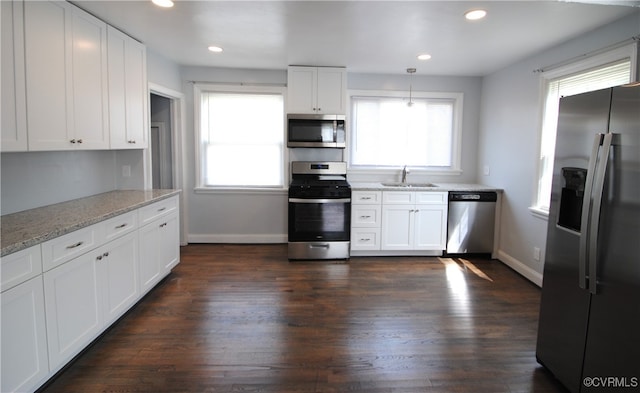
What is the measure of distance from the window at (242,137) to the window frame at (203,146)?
1 cm

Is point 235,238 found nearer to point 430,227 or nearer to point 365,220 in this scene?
point 365,220

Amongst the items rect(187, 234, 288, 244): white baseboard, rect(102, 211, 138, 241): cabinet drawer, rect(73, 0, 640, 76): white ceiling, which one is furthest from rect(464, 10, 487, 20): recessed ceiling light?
rect(187, 234, 288, 244): white baseboard

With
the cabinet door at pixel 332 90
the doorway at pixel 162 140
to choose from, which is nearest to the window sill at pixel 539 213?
the cabinet door at pixel 332 90

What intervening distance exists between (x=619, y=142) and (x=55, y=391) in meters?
3.20

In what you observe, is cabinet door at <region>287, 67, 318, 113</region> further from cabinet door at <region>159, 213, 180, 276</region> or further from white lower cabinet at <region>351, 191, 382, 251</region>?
cabinet door at <region>159, 213, 180, 276</region>

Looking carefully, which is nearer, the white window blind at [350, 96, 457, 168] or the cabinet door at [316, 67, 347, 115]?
the cabinet door at [316, 67, 347, 115]

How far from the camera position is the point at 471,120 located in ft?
16.3

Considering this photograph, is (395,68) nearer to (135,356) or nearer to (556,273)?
(556,273)

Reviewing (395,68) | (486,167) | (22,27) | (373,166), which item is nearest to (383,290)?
(373,166)

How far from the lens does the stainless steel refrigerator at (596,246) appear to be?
1618 mm

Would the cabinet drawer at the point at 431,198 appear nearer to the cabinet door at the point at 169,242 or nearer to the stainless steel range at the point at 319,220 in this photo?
the stainless steel range at the point at 319,220

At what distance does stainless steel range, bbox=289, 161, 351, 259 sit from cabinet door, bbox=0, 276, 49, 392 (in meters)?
2.68

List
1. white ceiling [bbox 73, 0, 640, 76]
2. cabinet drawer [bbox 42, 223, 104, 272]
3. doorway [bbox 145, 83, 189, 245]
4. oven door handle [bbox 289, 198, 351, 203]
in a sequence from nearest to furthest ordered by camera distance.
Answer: cabinet drawer [bbox 42, 223, 104, 272], white ceiling [bbox 73, 0, 640, 76], oven door handle [bbox 289, 198, 351, 203], doorway [bbox 145, 83, 189, 245]

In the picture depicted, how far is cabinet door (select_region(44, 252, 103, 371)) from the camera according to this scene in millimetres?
1913
